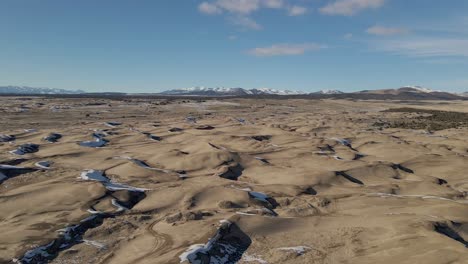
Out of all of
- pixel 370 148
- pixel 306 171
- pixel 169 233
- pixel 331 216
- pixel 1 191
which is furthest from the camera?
pixel 370 148

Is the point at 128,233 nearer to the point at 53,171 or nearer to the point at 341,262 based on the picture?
the point at 341,262

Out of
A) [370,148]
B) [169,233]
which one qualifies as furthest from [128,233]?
[370,148]

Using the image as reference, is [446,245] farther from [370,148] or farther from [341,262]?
[370,148]

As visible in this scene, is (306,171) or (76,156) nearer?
(306,171)

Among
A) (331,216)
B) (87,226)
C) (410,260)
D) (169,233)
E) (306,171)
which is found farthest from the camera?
(306,171)

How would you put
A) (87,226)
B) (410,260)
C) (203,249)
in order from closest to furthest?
(410,260), (203,249), (87,226)

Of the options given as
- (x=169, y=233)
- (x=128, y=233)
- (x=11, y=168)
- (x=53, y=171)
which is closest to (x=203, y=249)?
(x=169, y=233)
